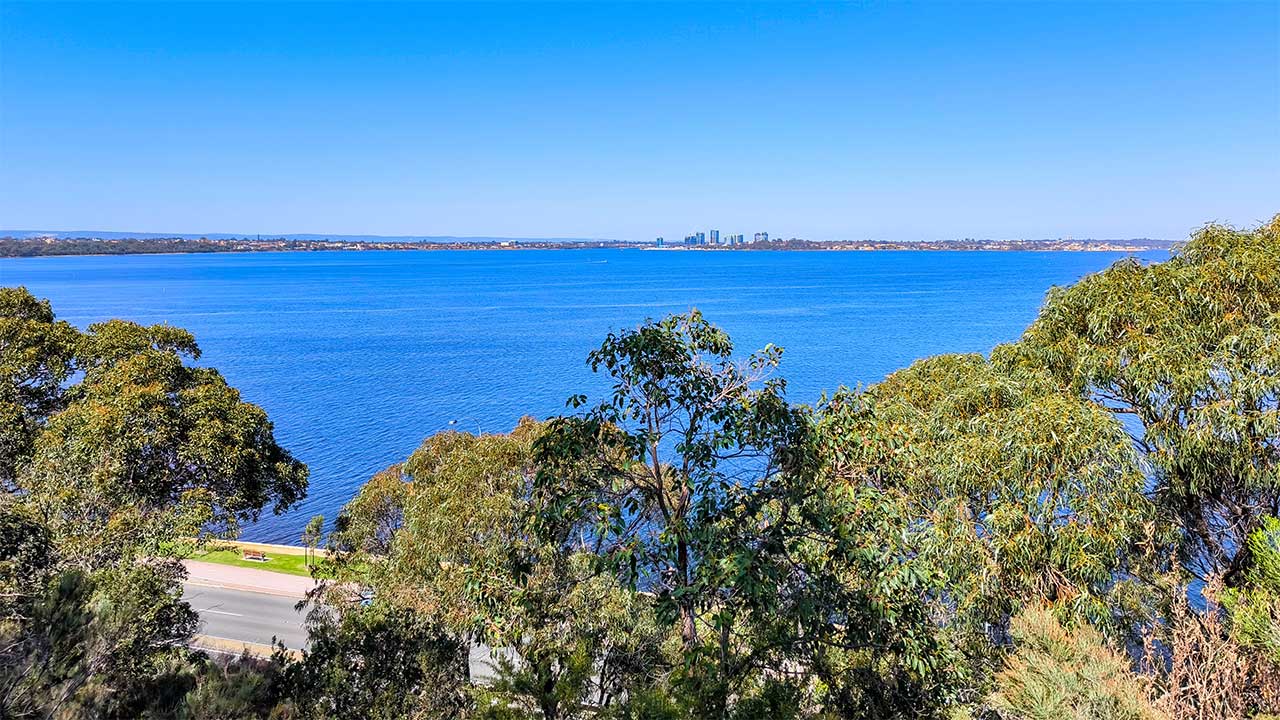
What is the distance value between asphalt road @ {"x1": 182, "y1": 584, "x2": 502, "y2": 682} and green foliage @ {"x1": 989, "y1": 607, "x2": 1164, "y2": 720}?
12288mm

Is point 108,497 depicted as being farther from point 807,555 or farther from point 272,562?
point 807,555

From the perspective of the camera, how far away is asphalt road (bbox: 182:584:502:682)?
17827 mm

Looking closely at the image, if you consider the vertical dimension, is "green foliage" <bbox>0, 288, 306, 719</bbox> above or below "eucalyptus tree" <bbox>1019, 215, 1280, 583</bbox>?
below

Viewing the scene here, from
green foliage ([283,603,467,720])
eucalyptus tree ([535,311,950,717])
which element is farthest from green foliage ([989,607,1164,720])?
green foliage ([283,603,467,720])

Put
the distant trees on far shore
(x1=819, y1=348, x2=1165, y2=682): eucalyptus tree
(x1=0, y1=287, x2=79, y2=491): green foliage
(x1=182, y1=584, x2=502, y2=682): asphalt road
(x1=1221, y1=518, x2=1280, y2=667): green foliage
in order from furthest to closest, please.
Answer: (x1=182, y1=584, x2=502, y2=682): asphalt road, (x1=0, y1=287, x2=79, y2=491): green foliage, (x1=819, y1=348, x2=1165, y2=682): eucalyptus tree, (x1=1221, y1=518, x2=1280, y2=667): green foliage, the distant trees on far shore

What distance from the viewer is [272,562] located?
2319 cm

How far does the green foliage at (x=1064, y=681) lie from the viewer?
21.2 feet

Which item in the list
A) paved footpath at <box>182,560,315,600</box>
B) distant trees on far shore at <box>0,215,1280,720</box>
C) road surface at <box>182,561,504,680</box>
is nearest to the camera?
distant trees on far shore at <box>0,215,1280,720</box>

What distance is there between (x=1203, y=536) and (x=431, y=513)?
1270cm

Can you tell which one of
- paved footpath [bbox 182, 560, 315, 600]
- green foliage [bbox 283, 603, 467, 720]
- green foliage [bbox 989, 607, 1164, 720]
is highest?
green foliage [bbox 989, 607, 1164, 720]

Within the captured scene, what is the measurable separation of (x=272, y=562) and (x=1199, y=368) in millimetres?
25859

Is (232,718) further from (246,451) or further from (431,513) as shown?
(246,451)

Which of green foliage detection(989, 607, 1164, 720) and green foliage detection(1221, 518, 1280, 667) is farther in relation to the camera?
green foliage detection(1221, 518, 1280, 667)

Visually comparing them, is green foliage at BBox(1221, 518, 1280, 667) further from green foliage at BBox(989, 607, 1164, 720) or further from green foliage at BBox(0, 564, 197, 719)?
green foliage at BBox(0, 564, 197, 719)
